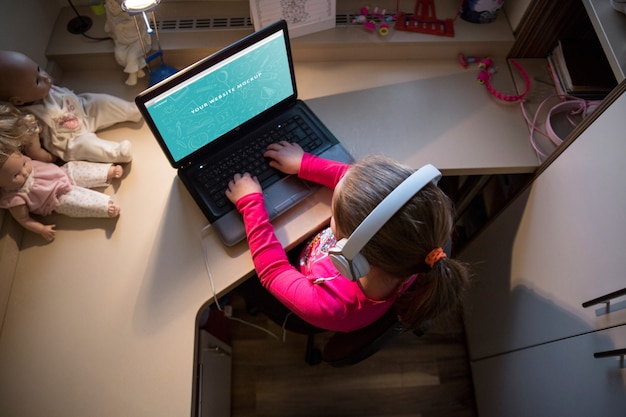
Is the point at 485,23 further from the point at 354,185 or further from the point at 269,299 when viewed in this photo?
the point at 269,299

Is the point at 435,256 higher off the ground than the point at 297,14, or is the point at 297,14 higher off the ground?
the point at 297,14

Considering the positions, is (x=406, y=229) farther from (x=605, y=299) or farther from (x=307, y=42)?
(x=307, y=42)

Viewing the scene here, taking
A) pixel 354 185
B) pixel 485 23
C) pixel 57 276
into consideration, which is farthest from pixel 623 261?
pixel 57 276

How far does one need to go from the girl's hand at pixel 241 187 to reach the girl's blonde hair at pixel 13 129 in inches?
18.3

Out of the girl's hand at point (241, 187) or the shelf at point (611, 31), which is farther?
the girl's hand at point (241, 187)

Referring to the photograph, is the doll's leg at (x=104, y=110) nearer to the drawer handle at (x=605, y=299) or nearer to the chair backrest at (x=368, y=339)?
the chair backrest at (x=368, y=339)

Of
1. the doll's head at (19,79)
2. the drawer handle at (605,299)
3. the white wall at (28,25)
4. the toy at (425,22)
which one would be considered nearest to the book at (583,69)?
the toy at (425,22)

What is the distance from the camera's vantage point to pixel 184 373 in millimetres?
950

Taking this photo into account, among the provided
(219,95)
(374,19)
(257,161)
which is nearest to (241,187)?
(257,161)

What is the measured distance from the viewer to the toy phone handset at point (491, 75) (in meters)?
1.25

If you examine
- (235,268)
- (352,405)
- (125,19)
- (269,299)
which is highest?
(125,19)

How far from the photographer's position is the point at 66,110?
43.9 inches

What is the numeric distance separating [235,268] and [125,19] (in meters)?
0.78

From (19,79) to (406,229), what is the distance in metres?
0.92
